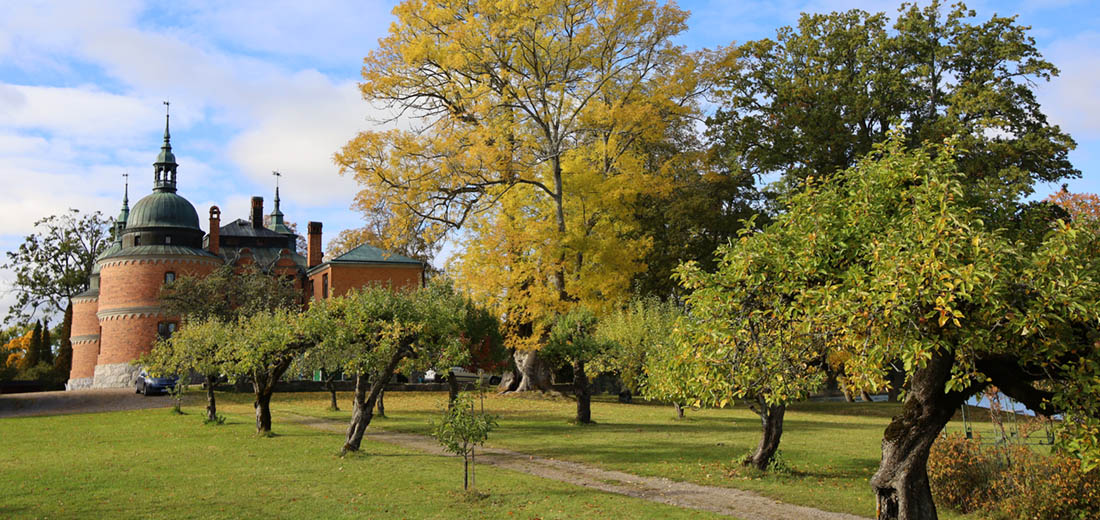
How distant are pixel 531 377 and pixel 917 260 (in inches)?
1293

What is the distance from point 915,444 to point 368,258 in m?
46.4

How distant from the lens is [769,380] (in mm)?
8516

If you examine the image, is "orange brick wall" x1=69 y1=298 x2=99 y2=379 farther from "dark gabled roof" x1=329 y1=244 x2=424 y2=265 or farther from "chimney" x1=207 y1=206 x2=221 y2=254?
"dark gabled roof" x1=329 y1=244 x2=424 y2=265

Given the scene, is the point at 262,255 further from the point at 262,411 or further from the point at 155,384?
the point at 262,411

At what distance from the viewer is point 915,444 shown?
838 centimetres

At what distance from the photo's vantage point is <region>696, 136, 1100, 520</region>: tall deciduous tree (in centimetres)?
645

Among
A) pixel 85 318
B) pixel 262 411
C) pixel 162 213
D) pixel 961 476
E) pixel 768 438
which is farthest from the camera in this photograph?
pixel 85 318

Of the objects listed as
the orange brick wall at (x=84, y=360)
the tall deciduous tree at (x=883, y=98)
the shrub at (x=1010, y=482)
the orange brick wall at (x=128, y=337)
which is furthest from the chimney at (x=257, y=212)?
the shrub at (x=1010, y=482)

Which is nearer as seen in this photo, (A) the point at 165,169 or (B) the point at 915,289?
(B) the point at 915,289

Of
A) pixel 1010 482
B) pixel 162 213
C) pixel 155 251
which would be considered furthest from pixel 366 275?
pixel 1010 482

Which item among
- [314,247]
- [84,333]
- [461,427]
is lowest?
[461,427]

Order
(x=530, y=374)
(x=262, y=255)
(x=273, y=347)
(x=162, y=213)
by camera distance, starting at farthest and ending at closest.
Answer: (x=262, y=255)
(x=162, y=213)
(x=530, y=374)
(x=273, y=347)

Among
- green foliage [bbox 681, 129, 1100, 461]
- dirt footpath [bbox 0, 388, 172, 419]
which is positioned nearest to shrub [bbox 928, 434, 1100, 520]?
green foliage [bbox 681, 129, 1100, 461]

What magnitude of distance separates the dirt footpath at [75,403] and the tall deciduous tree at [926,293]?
33.4 m
